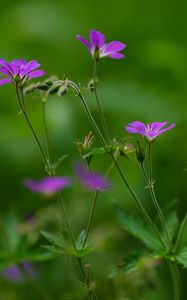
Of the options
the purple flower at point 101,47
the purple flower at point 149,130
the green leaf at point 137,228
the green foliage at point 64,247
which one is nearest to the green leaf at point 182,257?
the green leaf at point 137,228

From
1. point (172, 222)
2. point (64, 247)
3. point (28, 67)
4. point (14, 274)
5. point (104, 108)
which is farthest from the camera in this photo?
point (104, 108)

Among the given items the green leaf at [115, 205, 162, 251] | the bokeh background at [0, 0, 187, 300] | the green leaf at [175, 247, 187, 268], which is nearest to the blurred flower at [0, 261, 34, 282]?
the bokeh background at [0, 0, 187, 300]

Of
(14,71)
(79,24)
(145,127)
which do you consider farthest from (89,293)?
(79,24)

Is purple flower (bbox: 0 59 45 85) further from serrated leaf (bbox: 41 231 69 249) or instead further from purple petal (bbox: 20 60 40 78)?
serrated leaf (bbox: 41 231 69 249)

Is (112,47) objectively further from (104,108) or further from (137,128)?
(104,108)

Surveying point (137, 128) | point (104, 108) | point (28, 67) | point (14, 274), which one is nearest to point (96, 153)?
point (137, 128)

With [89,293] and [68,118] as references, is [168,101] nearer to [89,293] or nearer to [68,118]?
[68,118]

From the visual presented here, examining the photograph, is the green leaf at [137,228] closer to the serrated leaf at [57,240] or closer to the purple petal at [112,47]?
the serrated leaf at [57,240]
